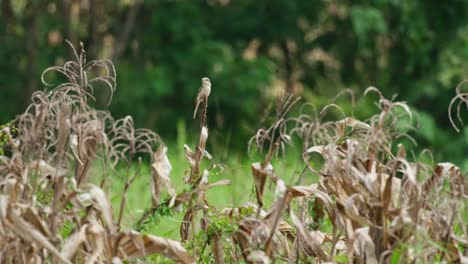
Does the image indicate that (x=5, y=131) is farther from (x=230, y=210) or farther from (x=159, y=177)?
(x=230, y=210)

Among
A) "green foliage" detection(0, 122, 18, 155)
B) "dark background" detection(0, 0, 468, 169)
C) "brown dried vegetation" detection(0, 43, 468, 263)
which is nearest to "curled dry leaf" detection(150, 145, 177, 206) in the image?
"brown dried vegetation" detection(0, 43, 468, 263)

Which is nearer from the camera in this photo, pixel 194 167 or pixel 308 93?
pixel 194 167

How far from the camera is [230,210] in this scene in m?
2.96

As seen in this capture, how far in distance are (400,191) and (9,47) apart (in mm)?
8537

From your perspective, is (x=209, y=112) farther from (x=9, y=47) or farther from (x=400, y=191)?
(x=400, y=191)

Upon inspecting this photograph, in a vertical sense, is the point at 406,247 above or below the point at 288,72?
above

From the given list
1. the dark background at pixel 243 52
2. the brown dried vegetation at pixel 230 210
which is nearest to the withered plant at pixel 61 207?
the brown dried vegetation at pixel 230 210

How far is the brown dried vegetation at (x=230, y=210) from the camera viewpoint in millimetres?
2504

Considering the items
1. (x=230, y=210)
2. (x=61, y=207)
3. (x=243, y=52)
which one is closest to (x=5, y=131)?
(x=61, y=207)

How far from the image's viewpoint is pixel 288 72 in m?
11.3

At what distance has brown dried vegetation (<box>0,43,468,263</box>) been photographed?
2504 mm

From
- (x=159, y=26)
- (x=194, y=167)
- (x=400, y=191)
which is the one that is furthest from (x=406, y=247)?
(x=159, y=26)

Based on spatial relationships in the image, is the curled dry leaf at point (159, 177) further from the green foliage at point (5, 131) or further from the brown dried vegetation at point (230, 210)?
the green foliage at point (5, 131)

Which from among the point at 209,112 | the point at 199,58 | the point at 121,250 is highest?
the point at 121,250
